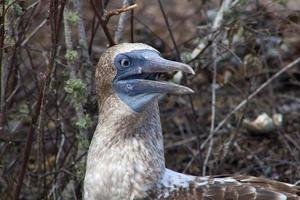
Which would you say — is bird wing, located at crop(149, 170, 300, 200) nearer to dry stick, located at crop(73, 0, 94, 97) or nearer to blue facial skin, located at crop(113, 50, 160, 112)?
blue facial skin, located at crop(113, 50, 160, 112)

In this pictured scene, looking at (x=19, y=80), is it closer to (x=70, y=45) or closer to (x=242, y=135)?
(x=70, y=45)

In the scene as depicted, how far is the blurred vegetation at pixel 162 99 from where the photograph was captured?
543 centimetres

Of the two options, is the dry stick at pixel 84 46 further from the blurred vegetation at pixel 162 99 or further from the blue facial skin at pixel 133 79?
the blue facial skin at pixel 133 79

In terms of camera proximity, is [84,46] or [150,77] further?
[84,46]

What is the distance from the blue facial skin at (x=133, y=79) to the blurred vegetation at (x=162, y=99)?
0.83 feet

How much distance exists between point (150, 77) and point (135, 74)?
0.28 ft

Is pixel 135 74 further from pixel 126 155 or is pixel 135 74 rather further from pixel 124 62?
pixel 126 155

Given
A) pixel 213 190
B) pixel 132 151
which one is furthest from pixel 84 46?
pixel 213 190

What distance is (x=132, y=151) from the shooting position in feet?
15.3

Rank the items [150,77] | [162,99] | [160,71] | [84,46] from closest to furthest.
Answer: [160,71] < [150,77] < [84,46] < [162,99]

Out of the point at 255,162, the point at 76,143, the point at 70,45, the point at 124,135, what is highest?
the point at 70,45

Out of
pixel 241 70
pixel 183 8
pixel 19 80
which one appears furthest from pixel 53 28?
pixel 183 8

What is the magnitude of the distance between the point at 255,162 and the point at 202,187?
2.34m

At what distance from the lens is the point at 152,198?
4.65 m
